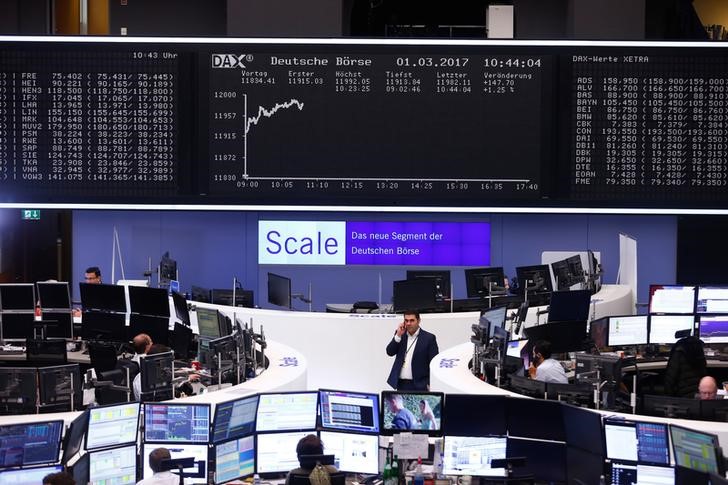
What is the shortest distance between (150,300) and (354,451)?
419 cm

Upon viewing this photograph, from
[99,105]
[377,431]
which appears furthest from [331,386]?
[377,431]

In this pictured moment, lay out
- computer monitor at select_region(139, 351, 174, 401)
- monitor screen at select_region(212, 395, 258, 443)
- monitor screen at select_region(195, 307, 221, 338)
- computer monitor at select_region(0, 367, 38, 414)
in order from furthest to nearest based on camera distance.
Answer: monitor screen at select_region(195, 307, 221, 338) < computer monitor at select_region(139, 351, 174, 401) < computer monitor at select_region(0, 367, 38, 414) < monitor screen at select_region(212, 395, 258, 443)

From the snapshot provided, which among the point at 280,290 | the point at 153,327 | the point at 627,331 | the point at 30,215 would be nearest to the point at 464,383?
the point at 627,331

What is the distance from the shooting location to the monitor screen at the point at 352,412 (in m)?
6.60

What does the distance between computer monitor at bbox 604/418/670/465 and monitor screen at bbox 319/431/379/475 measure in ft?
4.48

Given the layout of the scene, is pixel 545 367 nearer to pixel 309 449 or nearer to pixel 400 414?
pixel 400 414

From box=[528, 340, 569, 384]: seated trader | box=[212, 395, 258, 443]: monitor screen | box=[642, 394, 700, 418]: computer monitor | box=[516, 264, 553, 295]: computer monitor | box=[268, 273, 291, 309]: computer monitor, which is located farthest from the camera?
box=[268, 273, 291, 309]: computer monitor

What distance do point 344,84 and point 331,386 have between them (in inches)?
133

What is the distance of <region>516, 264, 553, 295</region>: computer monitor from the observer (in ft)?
37.5

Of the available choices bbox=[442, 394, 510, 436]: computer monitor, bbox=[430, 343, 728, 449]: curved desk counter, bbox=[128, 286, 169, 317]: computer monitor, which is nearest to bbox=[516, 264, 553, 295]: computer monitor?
bbox=[430, 343, 728, 449]: curved desk counter

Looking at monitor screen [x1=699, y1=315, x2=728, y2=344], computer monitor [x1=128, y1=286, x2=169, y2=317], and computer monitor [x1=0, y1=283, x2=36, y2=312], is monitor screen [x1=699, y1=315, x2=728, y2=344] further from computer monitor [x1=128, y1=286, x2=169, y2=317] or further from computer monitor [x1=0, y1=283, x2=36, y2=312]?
computer monitor [x1=0, y1=283, x2=36, y2=312]

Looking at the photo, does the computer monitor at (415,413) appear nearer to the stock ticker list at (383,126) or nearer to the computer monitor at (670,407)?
the computer monitor at (670,407)

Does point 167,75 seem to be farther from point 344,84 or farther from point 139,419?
point 139,419

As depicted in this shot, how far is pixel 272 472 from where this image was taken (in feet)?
21.7
